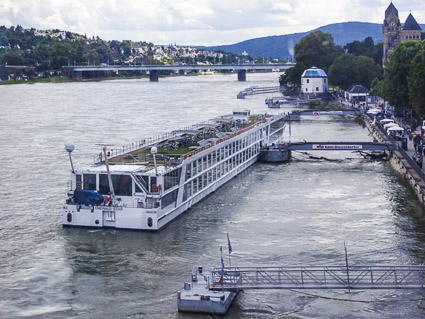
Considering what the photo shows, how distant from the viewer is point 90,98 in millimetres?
114375

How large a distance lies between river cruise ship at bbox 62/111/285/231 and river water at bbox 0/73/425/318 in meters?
0.52

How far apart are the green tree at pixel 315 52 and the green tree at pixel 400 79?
62.7 metres

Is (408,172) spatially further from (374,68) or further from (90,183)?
(374,68)

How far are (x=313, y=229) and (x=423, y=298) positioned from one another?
28.1 ft

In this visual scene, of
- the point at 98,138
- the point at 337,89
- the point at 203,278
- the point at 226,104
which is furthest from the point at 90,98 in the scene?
the point at 203,278

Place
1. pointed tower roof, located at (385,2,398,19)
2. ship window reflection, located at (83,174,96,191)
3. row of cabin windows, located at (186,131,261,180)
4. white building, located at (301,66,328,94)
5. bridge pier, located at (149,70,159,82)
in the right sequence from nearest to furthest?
ship window reflection, located at (83,174,96,191), row of cabin windows, located at (186,131,261,180), white building, located at (301,66,328,94), pointed tower roof, located at (385,2,398,19), bridge pier, located at (149,70,159,82)

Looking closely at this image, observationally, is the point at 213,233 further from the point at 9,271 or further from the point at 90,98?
the point at 90,98

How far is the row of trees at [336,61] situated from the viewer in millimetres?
106369

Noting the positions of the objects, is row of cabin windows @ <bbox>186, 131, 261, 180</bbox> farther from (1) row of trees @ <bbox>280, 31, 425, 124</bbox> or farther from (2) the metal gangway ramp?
(1) row of trees @ <bbox>280, 31, 425, 124</bbox>

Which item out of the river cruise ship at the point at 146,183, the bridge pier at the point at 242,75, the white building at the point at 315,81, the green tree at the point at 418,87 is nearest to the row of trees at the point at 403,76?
the green tree at the point at 418,87

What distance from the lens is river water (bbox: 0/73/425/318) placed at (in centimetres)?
2173

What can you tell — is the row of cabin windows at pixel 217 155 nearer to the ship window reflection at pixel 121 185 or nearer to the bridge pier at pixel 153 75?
the ship window reflection at pixel 121 185

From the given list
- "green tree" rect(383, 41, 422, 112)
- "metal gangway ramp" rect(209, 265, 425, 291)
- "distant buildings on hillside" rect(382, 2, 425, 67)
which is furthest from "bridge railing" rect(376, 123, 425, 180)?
"distant buildings on hillside" rect(382, 2, 425, 67)

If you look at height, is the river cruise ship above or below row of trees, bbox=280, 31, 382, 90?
below
